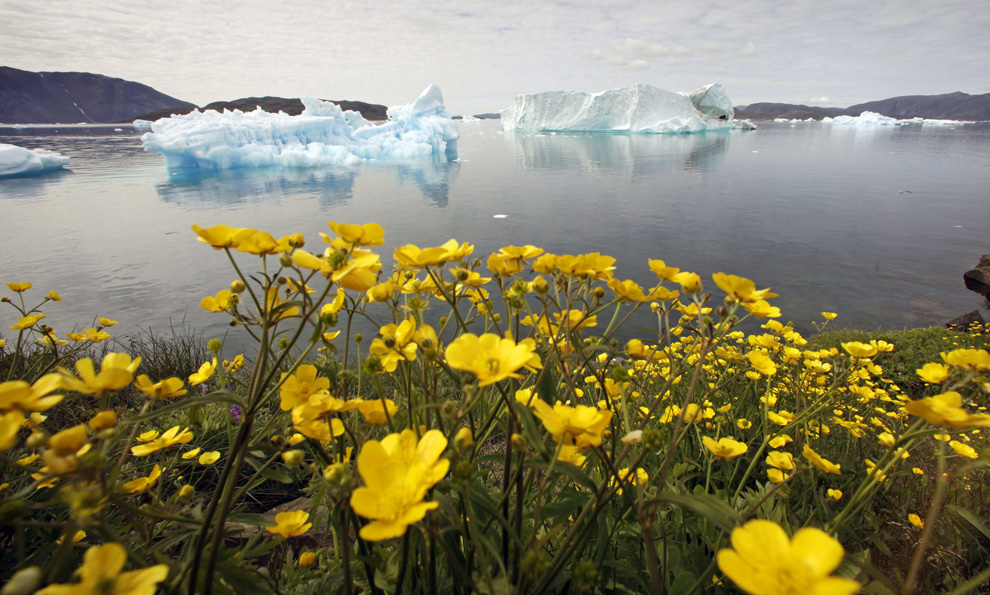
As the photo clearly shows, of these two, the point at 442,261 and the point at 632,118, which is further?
the point at 632,118

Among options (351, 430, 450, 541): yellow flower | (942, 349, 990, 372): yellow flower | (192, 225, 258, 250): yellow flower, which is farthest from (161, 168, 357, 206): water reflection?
(942, 349, 990, 372): yellow flower

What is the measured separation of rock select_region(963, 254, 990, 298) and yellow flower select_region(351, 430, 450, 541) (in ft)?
39.3

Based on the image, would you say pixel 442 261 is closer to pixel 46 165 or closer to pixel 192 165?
pixel 192 165

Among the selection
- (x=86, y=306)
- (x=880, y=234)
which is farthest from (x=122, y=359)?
(x=880, y=234)

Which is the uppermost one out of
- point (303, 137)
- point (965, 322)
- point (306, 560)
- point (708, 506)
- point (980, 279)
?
point (303, 137)

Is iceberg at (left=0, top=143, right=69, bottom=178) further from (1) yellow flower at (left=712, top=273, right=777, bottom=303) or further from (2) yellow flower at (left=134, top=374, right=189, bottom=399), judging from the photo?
(1) yellow flower at (left=712, top=273, right=777, bottom=303)

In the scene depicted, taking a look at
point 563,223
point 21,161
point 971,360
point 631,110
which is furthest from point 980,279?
point 631,110

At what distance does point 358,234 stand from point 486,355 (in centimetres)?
45

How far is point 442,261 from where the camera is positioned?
3.54 feet

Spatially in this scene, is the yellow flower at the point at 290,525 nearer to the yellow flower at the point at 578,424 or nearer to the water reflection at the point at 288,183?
the yellow flower at the point at 578,424

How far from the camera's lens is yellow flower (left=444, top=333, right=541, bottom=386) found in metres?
0.81

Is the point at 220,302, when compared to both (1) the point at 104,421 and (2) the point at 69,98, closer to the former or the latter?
(1) the point at 104,421

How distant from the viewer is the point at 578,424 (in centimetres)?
79

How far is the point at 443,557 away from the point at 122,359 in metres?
0.95
